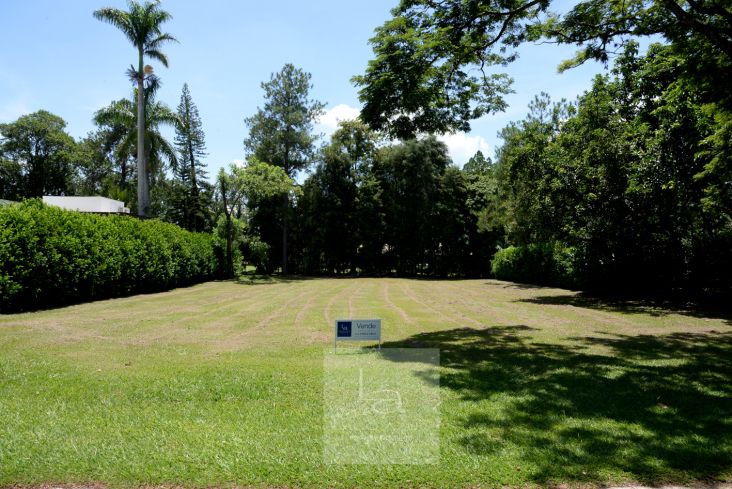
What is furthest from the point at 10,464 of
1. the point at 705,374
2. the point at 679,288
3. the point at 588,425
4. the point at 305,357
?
the point at 679,288

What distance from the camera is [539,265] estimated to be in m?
32.5

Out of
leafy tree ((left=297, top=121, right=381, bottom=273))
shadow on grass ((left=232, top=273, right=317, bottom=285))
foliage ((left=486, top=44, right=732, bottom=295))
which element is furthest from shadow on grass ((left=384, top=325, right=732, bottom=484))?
leafy tree ((left=297, top=121, right=381, bottom=273))

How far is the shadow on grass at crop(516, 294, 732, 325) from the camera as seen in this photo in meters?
15.8

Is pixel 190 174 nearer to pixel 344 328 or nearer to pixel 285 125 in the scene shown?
pixel 285 125

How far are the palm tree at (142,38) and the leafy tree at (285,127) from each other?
16.9 meters

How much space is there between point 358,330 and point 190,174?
48919 millimetres

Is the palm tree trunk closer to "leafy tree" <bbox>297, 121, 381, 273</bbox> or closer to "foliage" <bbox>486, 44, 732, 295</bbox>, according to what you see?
"leafy tree" <bbox>297, 121, 381, 273</bbox>

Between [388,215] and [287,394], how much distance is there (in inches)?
1660

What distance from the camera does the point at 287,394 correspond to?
609cm

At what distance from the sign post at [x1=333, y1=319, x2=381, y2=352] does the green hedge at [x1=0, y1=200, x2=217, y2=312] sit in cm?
1058

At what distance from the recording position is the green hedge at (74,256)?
13523 millimetres

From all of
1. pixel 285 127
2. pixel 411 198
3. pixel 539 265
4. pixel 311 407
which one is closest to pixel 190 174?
pixel 285 127

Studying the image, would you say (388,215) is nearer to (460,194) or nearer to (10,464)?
(460,194)

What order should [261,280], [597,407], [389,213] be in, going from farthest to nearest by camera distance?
[389,213], [261,280], [597,407]
